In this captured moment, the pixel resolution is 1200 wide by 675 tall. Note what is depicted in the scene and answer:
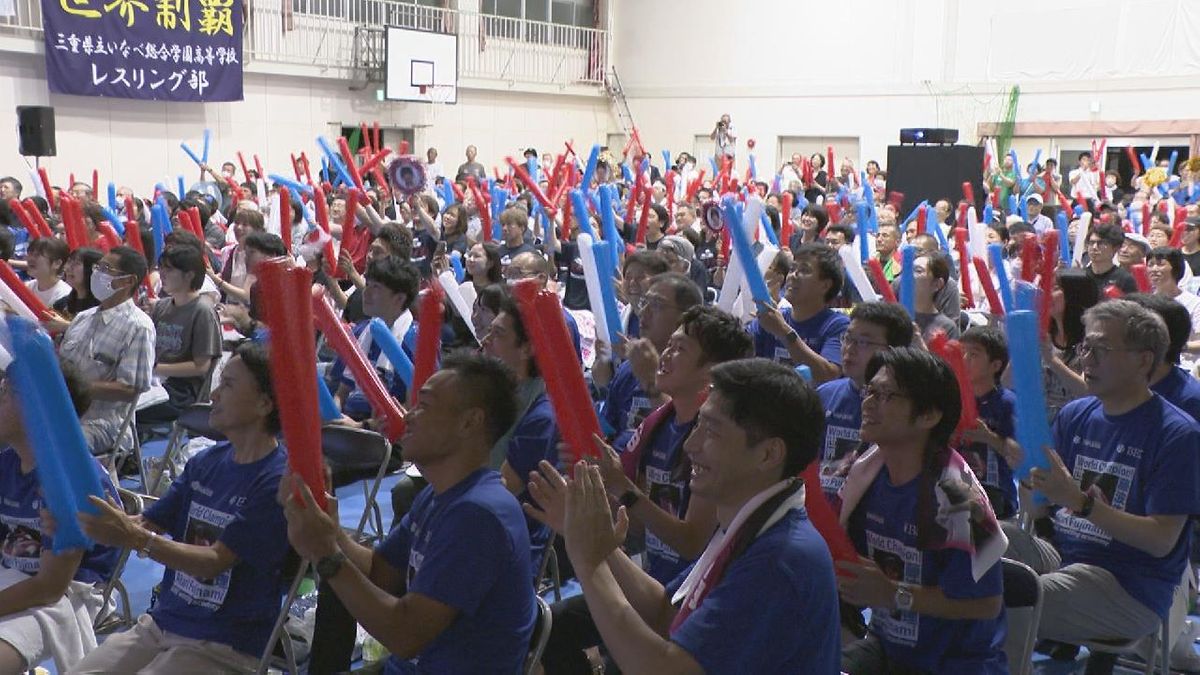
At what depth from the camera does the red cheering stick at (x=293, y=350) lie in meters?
2.10

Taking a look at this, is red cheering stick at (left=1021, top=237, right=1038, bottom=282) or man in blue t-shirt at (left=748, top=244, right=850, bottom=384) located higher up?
red cheering stick at (left=1021, top=237, right=1038, bottom=282)

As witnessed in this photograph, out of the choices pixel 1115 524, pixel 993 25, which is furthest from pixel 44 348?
pixel 993 25

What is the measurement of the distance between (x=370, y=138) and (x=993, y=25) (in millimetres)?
11638

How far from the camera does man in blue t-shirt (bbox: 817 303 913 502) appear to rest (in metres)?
3.63

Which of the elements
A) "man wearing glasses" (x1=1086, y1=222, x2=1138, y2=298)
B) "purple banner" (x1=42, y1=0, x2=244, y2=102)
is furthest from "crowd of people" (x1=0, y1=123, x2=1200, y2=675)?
"purple banner" (x1=42, y1=0, x2=244, y2=102)

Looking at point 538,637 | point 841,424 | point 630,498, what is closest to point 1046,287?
point 841,424

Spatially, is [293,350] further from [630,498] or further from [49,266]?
[49,266]

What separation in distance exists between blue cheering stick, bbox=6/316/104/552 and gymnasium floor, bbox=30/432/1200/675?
161 centimetres

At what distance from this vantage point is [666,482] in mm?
3145

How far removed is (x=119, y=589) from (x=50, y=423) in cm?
123

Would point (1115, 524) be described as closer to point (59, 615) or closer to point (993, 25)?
point (59, 615)

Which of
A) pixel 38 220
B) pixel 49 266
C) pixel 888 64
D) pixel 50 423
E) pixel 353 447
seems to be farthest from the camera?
pixel 888 64

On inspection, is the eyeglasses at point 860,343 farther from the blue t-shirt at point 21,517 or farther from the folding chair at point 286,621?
the blue t-shirt at point 21,517

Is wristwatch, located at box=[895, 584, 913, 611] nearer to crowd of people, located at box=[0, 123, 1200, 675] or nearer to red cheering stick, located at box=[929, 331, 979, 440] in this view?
crowd of people, located at box=[0, 123, 1200, 675]
